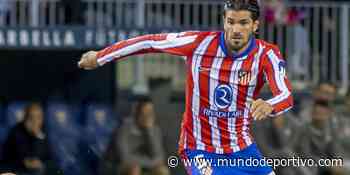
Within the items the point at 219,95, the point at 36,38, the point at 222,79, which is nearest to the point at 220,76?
the point at 222,79

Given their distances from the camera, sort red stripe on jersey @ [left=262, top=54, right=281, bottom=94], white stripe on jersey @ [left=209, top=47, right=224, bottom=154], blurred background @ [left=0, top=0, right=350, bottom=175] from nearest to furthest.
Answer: red stripe on jersey @ [left=262, top=54, right=281, bottom=94] < white stripe on jersey @ [left=209, top=47, right=224, bottom=154] < blurred background @ [left=0, top=0, right=350, bottom=175]

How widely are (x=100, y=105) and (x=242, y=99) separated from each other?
17.1 ft

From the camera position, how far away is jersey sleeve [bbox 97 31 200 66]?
29.2 ft

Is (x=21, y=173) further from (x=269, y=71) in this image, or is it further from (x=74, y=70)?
(x=269, y=71)

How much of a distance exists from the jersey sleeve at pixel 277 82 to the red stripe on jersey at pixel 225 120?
276 millimetres

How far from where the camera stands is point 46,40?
13.6m

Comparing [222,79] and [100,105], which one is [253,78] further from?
[100,105]

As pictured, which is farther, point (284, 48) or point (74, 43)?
point (284, 48)

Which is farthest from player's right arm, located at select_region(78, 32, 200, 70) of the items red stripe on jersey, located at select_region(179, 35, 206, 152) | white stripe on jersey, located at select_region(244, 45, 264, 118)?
white stripe on jersey, located at select_region(244, 45, 264, 118)

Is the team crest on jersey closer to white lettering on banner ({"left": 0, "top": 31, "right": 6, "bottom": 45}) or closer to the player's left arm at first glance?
the player's left arm

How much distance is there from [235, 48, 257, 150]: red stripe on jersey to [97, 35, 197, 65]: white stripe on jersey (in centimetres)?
44

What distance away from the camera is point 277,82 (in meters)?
8.62

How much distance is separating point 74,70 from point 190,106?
5271mm

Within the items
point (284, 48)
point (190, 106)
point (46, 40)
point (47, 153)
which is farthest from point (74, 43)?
point (190, 106)
